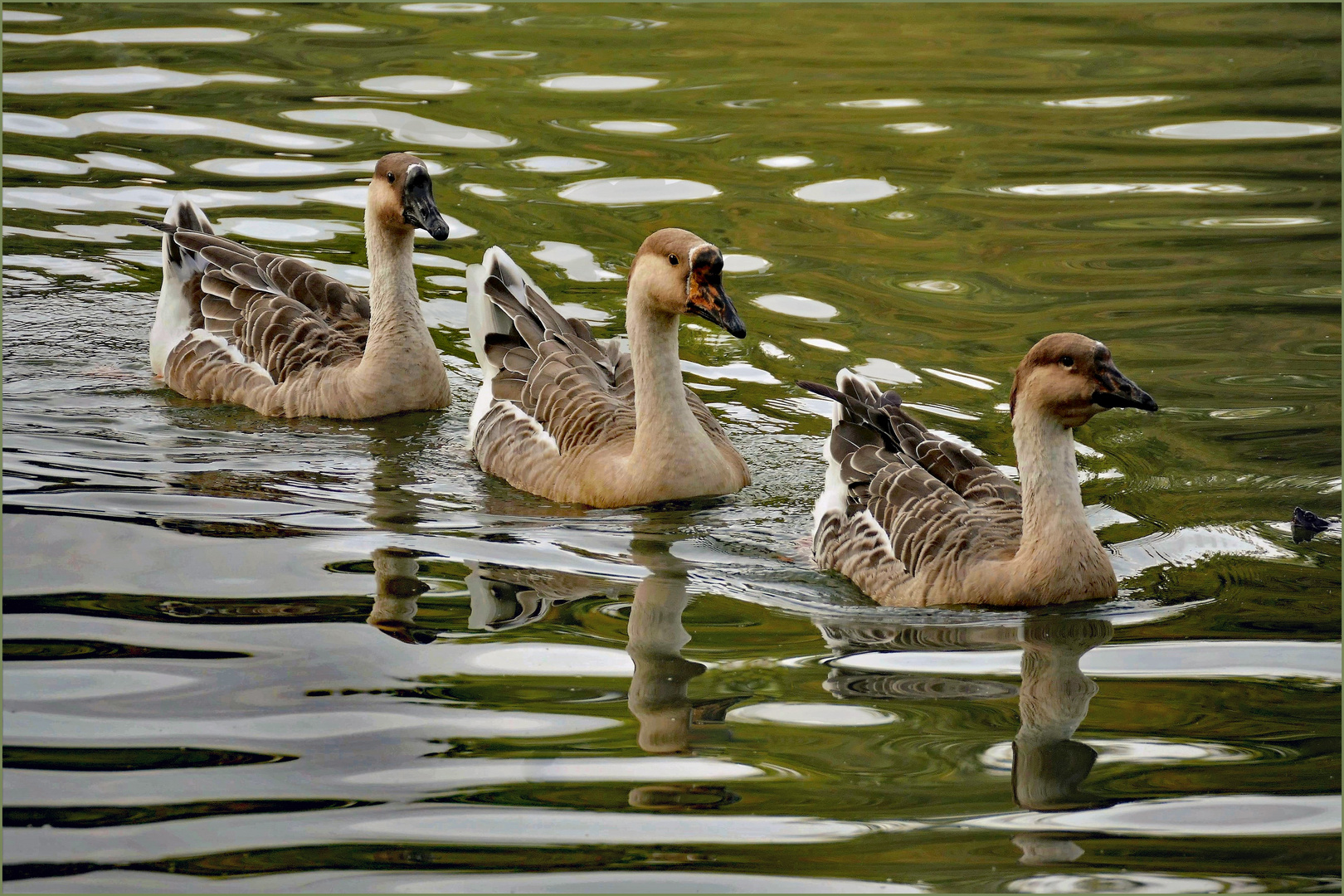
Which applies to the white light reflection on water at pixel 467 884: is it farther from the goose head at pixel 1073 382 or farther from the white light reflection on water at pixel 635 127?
the white light reflection on water at pixel 635 127

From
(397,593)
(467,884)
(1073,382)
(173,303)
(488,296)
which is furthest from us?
(173,303)

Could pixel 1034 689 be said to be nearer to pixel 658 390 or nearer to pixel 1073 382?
pixel 1073 382

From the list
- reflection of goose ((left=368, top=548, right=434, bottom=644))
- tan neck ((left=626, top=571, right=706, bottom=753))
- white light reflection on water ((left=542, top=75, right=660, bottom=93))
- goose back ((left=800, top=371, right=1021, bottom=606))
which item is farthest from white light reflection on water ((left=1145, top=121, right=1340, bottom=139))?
reflection of goose ((left=368, top=548, right=434, bottom=644))

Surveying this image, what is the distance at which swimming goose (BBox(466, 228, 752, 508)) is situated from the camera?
980 centimetres

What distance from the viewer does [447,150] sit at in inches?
687

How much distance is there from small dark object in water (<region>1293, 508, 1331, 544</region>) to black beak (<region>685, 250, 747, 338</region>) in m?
3.43

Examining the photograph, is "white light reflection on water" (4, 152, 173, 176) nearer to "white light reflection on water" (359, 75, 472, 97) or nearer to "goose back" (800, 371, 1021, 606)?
"white light reflection on water" (359, 75, 472, 97)

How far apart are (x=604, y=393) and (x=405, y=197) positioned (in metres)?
1.96

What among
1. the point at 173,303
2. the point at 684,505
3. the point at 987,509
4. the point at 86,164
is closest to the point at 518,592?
the point at 684,505

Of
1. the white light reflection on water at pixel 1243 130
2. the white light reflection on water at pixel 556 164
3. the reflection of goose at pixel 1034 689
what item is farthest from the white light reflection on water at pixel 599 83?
the reflection of goose at pixel 1034 689

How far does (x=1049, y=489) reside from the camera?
825 centimetres

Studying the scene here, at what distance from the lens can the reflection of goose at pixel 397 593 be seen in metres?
7.81

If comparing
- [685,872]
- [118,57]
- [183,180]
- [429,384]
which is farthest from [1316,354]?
[118,57]

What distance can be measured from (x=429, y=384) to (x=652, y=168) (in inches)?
232
